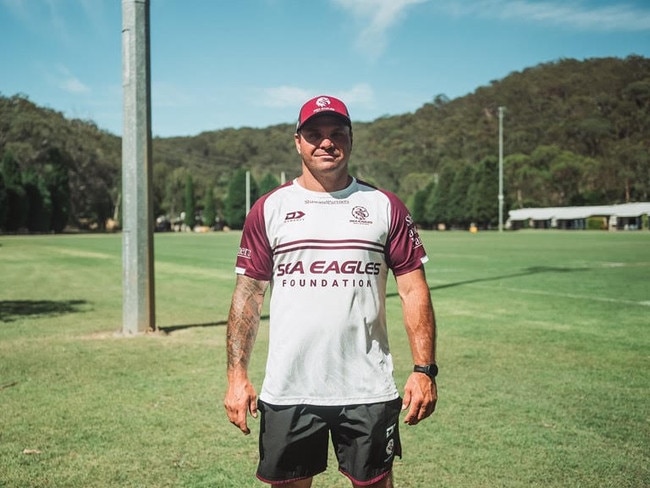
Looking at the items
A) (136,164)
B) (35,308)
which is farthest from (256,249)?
(35,308)

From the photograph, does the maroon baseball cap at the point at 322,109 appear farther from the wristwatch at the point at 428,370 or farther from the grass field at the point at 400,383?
the grass field at the point at 400,383

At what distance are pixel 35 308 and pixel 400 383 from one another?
9412mm

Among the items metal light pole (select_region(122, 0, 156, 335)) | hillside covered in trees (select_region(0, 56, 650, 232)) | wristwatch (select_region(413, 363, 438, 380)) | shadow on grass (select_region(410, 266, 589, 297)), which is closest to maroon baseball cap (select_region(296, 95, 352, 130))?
wristwatch (select_region(413, 363, 438, 380))

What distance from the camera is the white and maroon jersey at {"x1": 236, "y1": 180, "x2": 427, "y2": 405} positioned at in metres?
3.03

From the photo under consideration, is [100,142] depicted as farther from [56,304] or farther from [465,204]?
[56,304]

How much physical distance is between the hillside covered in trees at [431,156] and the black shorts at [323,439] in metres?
81.0

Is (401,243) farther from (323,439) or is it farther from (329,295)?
(323,439)

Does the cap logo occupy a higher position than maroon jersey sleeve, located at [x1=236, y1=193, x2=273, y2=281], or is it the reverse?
the cap logo

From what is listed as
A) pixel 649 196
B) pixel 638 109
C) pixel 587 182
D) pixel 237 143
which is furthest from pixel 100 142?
pixel 638 109

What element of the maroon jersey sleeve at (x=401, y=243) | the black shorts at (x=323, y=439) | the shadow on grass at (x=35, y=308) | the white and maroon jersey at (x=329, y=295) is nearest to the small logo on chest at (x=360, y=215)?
the white and maroon jersey at (x=329, y=295)

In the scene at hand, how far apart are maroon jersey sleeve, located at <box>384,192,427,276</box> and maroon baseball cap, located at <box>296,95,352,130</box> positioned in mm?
441

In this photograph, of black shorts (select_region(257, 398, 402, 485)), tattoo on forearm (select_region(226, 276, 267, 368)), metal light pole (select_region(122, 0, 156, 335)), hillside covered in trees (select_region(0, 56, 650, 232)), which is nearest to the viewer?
black shorts (select_region(257, 398, 402, 485))

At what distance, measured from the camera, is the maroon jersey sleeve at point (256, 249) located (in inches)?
125

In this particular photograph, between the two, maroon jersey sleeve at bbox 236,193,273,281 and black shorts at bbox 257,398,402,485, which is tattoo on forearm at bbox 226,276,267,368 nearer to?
maroon jersey sleeve at bbox 236,193,273,281
